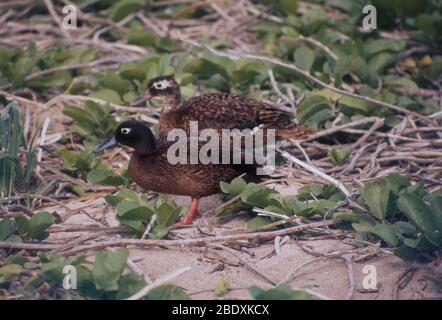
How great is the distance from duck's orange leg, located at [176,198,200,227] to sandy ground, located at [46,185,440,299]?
0.51 metres

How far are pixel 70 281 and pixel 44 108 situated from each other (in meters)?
3.08

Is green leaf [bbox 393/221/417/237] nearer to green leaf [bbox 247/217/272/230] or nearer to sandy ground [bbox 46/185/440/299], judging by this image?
sandy ground [bbox 46/185/440/299]

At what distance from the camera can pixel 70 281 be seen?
16.9 ft

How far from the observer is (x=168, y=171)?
6.38m

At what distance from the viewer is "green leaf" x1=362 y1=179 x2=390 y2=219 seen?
5734 mm

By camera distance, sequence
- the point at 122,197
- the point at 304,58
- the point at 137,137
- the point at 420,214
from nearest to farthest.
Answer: the point at 420,214 → the point at 122,197 → the point at 137,137 → the point at 304,58

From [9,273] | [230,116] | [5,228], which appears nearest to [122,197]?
[5,228]

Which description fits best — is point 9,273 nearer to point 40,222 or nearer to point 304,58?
point 40,222

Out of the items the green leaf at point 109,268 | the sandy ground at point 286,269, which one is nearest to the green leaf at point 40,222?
the sandy ground at point 286,269

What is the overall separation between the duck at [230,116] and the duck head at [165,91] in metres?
0.07

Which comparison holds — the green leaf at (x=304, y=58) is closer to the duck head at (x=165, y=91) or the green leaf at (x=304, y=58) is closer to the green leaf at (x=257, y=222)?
the duck head at (x=165, y=91)

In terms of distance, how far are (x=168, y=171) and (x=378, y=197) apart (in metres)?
1.46

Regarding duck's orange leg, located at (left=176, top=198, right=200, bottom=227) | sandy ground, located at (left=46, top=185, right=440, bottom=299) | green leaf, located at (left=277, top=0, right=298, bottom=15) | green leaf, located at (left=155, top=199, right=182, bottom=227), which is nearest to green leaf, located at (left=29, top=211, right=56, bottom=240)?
sandy ground, located at (left=46, top=185, right=440, bottom=299)
